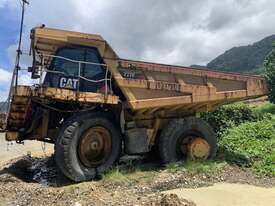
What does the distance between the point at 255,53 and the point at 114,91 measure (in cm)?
13623

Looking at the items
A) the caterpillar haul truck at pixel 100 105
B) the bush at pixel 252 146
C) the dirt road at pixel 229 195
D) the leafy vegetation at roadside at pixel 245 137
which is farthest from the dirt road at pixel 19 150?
the dirt road at pixel 229 195

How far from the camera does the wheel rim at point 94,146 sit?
10202 millimetres

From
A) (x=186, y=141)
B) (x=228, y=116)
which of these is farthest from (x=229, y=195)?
(x=228, y=116)

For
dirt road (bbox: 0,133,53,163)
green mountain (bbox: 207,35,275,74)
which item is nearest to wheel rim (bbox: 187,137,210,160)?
dirt road (bbox: 0,133,53,163)

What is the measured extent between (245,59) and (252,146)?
129222mm

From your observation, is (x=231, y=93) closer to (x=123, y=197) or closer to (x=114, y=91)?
(x=114, y=91)

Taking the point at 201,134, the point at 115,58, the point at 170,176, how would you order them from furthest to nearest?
the point at 201,134
the point at 115,58
the point at 170,176

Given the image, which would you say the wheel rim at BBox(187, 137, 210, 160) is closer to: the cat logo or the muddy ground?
the muddy ground

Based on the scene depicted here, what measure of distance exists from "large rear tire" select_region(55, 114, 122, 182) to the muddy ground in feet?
1.14

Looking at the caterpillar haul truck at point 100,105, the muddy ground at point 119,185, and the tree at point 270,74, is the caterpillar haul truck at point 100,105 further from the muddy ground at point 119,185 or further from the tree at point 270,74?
the tree at point 270,74

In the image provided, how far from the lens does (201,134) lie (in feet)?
39.0

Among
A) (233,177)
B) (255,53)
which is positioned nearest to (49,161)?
(233,177)

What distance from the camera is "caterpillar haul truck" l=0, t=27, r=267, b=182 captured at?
10.1m

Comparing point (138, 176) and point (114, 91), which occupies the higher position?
point (114, 91)
